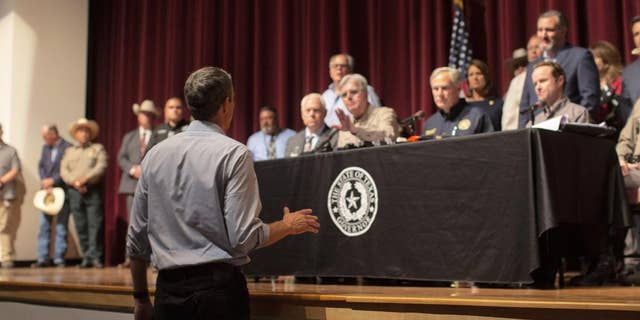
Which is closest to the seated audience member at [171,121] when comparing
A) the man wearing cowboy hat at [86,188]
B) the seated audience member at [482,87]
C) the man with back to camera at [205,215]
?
the man wearing cowboy hat at [86,188]

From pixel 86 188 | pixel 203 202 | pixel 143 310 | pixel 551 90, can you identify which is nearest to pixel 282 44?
pixel 86 188

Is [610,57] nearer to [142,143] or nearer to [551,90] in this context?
[551,90]

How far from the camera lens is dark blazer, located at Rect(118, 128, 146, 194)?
22.7 feet

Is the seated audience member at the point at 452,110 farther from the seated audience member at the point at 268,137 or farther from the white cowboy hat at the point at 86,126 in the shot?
the white cowboy hat at the point at 86,126

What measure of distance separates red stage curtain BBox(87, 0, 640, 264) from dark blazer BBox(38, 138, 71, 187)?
3.59ft

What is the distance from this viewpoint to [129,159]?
23.2 feet

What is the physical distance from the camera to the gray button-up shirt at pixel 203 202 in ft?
6.87

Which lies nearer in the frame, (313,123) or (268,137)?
(313,123)

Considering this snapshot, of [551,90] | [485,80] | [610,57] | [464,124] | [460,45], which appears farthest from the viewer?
[460,45]

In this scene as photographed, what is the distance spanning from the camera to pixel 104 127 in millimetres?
9023

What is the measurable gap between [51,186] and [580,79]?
17.7 ft

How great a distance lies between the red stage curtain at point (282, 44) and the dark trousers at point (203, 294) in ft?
13.4

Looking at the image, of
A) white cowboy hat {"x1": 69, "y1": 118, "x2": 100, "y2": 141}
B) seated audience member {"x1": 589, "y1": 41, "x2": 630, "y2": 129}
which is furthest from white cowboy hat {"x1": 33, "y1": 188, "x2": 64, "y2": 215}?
seated audience member {"x1": 589, "y1": 41, "x2": 630, "y2": 129}

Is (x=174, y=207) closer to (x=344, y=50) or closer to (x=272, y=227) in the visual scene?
(x=272, y=227)
